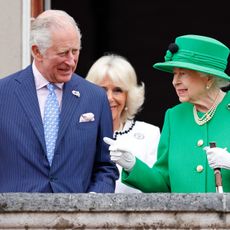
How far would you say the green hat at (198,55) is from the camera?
7004 mm

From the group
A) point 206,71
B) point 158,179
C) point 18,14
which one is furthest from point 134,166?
point 18,14

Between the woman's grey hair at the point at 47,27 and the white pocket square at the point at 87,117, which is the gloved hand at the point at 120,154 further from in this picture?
the woman's grey hair at the point at 47,27

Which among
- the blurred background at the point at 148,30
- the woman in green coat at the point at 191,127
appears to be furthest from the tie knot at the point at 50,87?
the blurred background at the point at 148,30

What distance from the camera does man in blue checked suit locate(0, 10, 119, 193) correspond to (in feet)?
21.9

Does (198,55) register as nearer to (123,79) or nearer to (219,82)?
(219,82)

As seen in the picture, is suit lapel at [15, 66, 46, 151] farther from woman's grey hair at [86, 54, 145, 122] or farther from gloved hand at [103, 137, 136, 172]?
woman's grey hair at [86, 54, 145, 122]

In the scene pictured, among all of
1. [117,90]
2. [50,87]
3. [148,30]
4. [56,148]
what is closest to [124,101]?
[117,90]

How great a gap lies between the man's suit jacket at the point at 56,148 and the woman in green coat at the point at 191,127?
163 mm

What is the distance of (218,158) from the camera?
6660 millimetres

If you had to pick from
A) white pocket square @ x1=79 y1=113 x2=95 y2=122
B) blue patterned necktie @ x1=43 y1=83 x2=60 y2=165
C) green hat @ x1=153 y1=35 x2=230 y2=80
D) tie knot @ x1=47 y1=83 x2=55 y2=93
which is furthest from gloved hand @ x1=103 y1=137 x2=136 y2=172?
green hat @ x1=153 y1=35 x2=230 y2=80

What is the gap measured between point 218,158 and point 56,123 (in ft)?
2.61

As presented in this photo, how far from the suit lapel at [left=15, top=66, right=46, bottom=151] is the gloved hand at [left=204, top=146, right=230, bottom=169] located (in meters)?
0.79

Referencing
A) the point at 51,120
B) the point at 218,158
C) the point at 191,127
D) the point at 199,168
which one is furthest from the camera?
the point at 191,127

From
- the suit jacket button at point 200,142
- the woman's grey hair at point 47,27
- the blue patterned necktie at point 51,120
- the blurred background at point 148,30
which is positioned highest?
the blurred background at point 148,30
